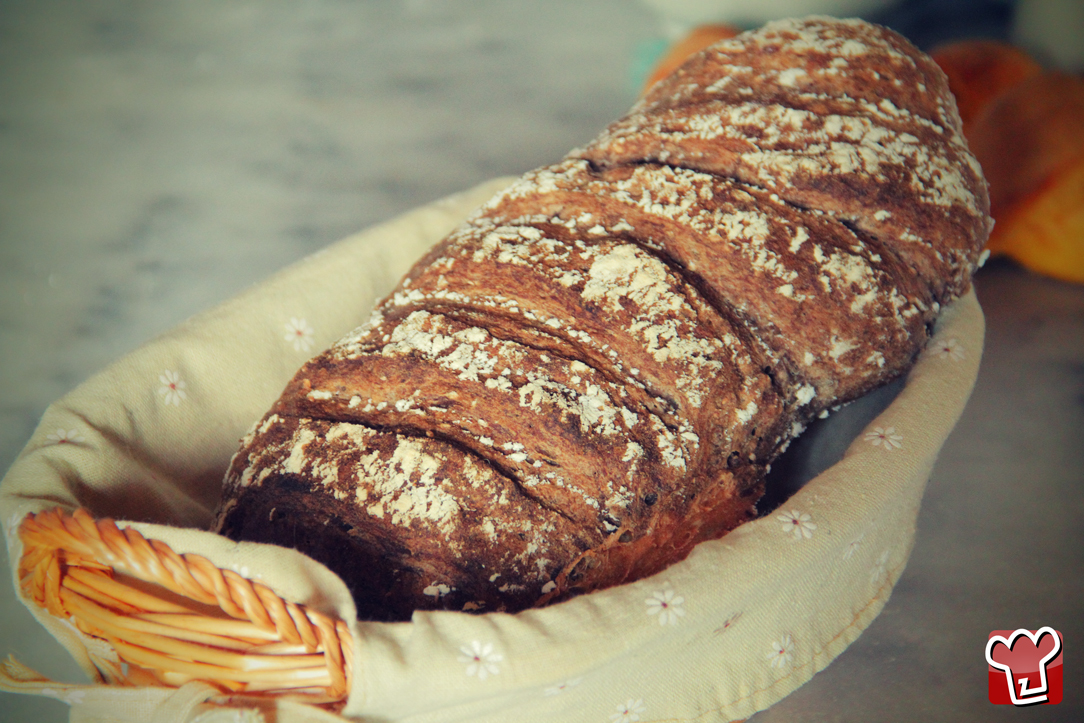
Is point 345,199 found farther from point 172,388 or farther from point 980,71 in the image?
point 980,71

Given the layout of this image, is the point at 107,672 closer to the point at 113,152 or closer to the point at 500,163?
the point at 500,163

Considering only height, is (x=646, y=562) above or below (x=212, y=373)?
below

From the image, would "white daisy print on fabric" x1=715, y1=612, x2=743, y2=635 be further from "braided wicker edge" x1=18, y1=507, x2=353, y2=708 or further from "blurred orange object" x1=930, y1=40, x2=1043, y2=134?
"blurred orange object" x1=930, y1=40, x2=1043, y2=134

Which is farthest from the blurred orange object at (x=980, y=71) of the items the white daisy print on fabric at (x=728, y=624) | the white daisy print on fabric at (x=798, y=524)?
the white daisy print on fabric at (x=728, y=624)

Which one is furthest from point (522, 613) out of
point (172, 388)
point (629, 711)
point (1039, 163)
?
point (1039, 163)

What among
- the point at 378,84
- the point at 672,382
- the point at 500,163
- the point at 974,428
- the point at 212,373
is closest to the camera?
the point at 672,382

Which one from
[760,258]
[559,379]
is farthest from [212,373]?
[760,258]

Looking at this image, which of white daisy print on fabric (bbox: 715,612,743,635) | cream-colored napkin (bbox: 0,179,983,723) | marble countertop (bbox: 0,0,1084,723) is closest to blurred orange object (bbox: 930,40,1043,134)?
marble countertop (bbox: 0,0,1084,723)
